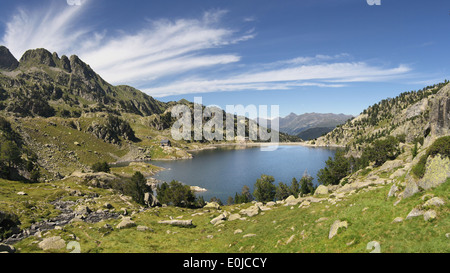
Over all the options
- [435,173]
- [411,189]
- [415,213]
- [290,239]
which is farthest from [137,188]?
[435,173]

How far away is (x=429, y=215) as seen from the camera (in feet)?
60.4

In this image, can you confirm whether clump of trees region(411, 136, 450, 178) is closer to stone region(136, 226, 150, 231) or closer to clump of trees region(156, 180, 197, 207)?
stone region(136, 226, 150, 231)

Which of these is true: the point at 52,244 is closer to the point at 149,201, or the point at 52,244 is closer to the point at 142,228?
the point at 142,228

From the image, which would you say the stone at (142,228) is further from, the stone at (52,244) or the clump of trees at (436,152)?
the clump of trees at (436,152)

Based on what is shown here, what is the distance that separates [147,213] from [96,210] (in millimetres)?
18442

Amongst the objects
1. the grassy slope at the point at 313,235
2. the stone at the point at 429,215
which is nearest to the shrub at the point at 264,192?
the grassy slope at the point at 313,235

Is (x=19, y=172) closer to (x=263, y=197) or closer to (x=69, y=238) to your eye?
(x=69, y=238)

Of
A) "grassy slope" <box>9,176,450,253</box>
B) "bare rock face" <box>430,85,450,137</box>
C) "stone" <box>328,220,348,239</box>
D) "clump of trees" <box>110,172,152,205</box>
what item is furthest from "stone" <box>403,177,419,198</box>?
"clump of trees" <box>110,172,152,205</box>

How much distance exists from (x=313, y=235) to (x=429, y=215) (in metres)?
11.4

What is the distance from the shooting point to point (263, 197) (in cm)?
10194

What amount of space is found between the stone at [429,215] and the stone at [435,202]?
1194mm

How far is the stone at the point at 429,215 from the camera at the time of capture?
59.5 ft

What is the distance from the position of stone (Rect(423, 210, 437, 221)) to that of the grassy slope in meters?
0.31
